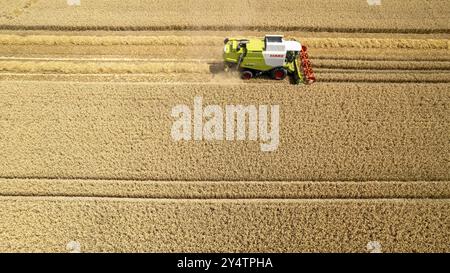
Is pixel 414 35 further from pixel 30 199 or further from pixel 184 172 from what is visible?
pixel 30 199

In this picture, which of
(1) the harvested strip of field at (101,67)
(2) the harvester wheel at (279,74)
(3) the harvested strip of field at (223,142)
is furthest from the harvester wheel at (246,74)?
(1) the harvested strip of field at (101,67)

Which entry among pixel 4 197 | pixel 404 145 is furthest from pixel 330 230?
pixel 4 197

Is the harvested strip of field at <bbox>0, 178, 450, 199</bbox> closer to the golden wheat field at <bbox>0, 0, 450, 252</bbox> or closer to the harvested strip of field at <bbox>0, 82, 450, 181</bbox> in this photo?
the golden wheat field at <bbox>0, 0, 450, 252</bbox>

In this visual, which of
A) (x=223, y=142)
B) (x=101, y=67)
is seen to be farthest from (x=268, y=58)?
(x=101, y=67)

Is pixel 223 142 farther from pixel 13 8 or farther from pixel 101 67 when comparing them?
pixel 13 8

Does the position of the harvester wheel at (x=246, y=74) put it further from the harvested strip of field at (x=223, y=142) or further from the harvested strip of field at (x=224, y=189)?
the harvested strip of field at (x=224, y=189)
